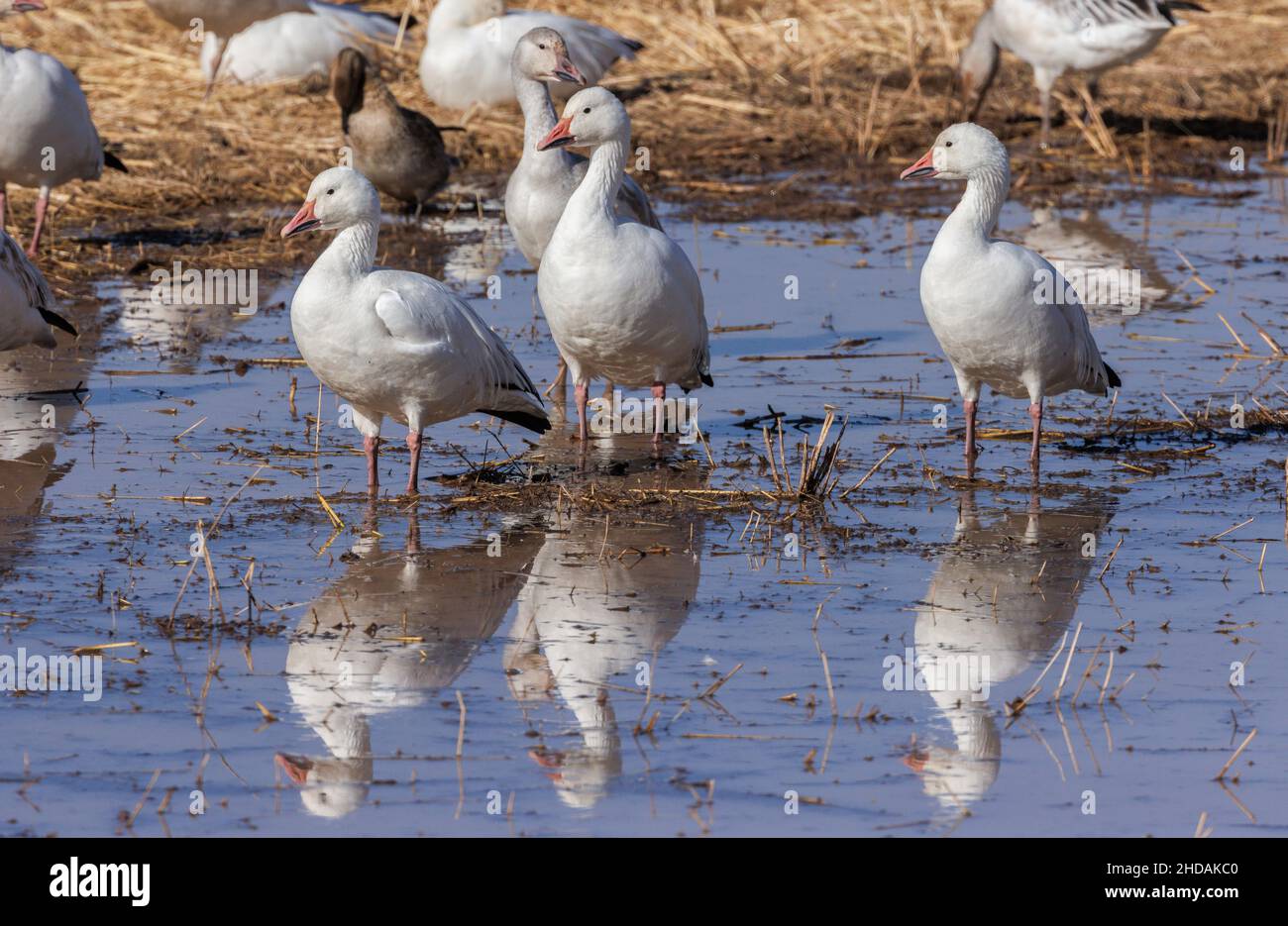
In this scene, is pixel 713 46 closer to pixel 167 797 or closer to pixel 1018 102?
pixel 1018 102

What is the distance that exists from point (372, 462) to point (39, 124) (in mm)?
4614

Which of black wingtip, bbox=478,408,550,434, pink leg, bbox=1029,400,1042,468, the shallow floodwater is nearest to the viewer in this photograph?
the shallow floodwater

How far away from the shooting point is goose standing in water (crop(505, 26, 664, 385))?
9.20m

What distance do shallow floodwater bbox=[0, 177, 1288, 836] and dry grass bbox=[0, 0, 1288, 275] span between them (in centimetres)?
391

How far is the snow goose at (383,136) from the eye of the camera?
12328 mm

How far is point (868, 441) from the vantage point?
830 cm

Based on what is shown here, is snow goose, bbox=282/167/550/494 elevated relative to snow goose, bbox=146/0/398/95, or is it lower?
lower

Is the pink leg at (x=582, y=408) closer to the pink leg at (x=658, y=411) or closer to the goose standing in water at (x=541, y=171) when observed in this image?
the pink leg at (x=658, y=411)

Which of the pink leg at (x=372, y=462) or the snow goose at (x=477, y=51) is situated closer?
the pink leg at (x=372, y=462)

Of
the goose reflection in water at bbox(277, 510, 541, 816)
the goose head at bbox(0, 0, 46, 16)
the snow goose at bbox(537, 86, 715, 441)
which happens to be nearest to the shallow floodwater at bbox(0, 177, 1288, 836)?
the goose reflection in water at bbox(277, 510, 541, 816)

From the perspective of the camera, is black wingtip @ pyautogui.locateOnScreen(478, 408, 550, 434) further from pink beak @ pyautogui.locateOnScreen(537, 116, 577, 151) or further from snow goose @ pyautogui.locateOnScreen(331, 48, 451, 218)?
snow goose @ pyautogui.locateOnScreen(331, 48, 451, 218)

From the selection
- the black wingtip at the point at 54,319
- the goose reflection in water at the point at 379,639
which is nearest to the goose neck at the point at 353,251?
the goose reflection in water at the point at 379,639

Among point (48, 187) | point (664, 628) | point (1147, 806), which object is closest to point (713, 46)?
point (48, 187)

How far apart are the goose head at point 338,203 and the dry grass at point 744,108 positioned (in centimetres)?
425
